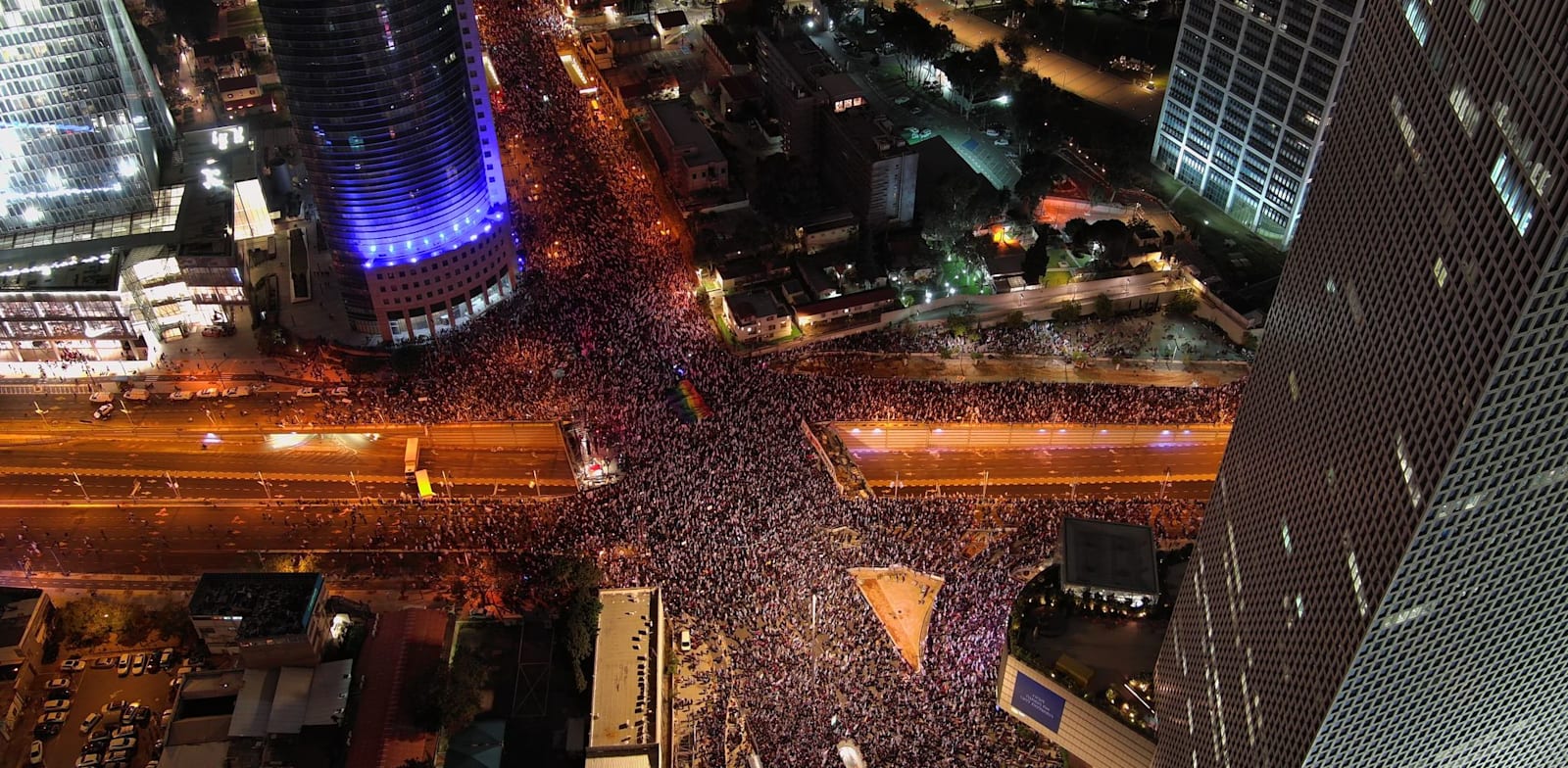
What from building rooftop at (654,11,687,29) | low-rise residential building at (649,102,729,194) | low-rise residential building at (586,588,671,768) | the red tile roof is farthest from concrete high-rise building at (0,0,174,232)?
low-rise residential building at (586,588,671,768)

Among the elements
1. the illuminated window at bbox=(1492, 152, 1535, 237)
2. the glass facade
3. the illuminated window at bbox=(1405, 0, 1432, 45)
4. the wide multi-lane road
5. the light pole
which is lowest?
the light pole

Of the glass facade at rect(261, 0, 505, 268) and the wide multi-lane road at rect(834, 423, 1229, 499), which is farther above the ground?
the glass facade at rect(261, 0, 505, 268)

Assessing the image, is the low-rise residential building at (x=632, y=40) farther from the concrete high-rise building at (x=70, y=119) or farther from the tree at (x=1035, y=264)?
the tree at (x=1035, y=264)

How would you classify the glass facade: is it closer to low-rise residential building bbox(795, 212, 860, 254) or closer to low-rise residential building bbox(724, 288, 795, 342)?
low-rise residential building bbox(724, 288, 795, 342)

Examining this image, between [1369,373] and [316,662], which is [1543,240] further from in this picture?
[316,662]

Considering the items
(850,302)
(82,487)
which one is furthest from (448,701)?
(850,302)

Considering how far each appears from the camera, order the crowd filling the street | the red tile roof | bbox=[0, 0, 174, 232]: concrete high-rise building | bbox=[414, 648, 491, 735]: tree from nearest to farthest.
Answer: the red tile roof, bbox=[414, 648, 491, 735]: tree, the crowd filling the street, bbox=[0, 0, 174, 232]: concrete high-rise building
